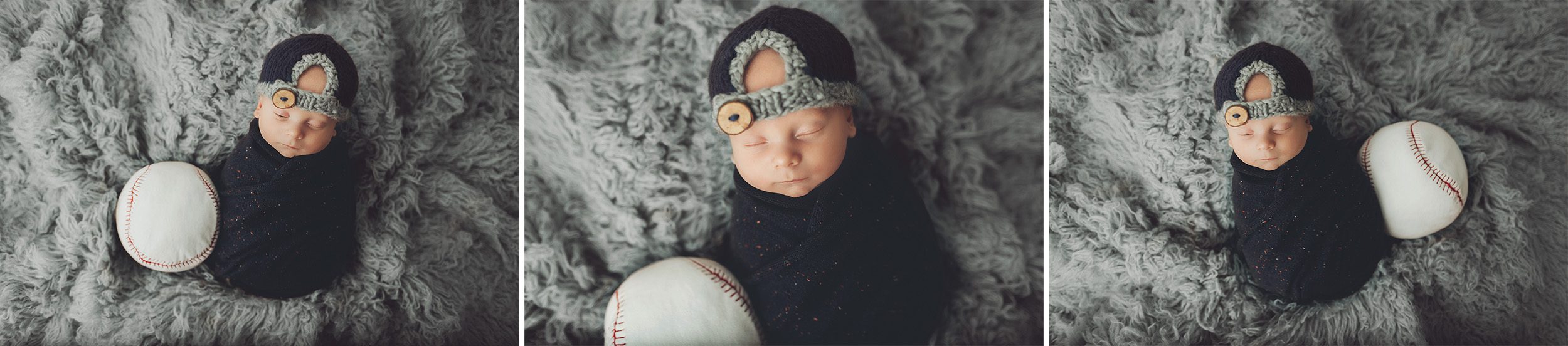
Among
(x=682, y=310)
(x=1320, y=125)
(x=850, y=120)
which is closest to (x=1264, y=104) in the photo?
(x=1320, y=125)

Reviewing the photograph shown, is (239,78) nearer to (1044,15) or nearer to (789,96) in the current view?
(789,96)

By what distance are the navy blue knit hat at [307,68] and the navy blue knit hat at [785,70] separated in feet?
1.30

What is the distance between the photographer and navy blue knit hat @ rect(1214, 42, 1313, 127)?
897 mm

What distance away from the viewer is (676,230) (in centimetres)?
107

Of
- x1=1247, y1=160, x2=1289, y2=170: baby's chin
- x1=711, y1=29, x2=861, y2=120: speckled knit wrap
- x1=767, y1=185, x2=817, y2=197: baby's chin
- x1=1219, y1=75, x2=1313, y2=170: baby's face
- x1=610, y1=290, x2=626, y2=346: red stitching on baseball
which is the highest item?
x1=711, y1=29, x2=861, y2=120: speckled knit wrap

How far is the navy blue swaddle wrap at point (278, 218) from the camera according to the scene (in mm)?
871

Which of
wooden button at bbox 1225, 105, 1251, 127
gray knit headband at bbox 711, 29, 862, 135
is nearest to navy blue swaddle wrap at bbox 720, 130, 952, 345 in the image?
gray knit headband at bbox 711, 29, 862, 135

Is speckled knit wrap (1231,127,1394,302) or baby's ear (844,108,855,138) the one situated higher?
baby's ear (844,108,855,138)

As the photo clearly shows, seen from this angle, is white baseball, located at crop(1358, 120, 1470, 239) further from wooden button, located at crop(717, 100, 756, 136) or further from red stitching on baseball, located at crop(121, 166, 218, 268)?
red stitching on baseball, located at crop(121, 166, 218, 268)

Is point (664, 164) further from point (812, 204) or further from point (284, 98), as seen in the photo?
point (284, 98)

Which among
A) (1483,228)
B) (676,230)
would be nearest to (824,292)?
(676,230)

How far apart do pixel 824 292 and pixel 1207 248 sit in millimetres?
452

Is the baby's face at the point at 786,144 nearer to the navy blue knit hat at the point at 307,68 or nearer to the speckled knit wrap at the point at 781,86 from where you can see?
the speckled knit wrap at the point at 781,86

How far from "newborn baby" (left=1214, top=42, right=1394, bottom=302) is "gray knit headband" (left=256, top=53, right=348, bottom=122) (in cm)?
97
